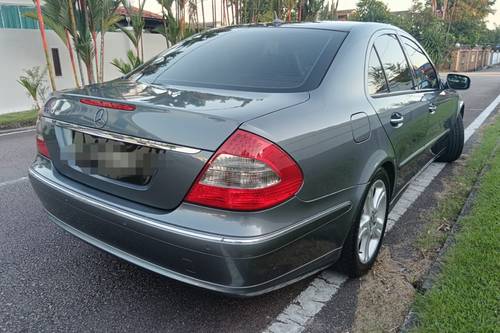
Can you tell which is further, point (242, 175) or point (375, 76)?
point (375, 76)

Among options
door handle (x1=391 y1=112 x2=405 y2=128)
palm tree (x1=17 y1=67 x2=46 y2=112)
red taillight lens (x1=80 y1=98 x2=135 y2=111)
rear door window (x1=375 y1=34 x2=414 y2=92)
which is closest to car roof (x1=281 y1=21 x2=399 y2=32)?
rear door window (x1=375 y1=34 x2=414 y2=92)

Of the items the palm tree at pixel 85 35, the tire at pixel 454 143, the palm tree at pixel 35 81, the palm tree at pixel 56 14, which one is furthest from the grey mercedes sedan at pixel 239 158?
the palm tree at pixel 35 81

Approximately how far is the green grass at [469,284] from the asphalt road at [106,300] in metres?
0.45

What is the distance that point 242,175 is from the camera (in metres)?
1.82

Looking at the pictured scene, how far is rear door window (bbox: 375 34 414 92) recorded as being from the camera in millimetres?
3059

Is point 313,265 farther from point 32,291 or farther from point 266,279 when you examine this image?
point 32,291

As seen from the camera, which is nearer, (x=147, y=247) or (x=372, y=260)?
(x=147, y=247)

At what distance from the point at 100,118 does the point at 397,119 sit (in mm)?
1974

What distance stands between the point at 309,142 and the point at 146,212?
86 cm

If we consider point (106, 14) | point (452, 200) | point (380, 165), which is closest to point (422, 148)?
point (452, 200)

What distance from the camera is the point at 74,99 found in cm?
235

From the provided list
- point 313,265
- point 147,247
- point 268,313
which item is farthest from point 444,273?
point 147,247

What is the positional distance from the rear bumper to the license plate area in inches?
4.8

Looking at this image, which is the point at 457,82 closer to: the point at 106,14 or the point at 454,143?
the point at 454,143
